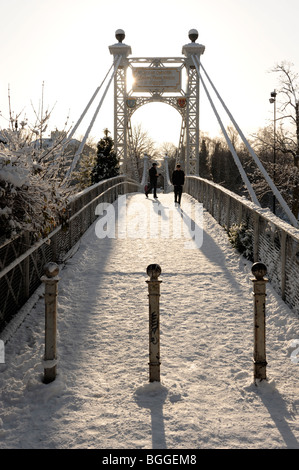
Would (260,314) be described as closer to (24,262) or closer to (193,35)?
(24,262)

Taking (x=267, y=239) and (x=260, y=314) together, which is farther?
(x=267, y=239)

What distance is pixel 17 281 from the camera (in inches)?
232

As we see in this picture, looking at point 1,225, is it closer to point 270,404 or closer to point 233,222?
point 270,404

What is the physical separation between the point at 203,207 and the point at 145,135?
64.3 m

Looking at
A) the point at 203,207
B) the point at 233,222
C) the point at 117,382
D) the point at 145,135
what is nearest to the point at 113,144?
the point at 203,207

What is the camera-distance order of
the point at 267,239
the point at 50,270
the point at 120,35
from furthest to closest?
the point at 120,35
the point at 267,239
the point at 50,270

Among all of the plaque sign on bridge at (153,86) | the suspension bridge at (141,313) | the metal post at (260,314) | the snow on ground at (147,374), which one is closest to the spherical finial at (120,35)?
the plaque sign on bridge at (153,86)

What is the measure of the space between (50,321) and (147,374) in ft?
3.36

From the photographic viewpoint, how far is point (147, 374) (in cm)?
471

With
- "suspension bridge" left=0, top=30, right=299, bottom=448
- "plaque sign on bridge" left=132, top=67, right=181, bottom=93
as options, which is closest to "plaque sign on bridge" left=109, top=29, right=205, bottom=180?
"plaque sign on bridge" left=132, top=67, right=181, bottom=93

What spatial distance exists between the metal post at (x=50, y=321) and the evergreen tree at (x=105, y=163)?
23.6m

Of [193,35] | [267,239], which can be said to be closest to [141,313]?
[267,239]

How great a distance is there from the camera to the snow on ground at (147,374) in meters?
3.68

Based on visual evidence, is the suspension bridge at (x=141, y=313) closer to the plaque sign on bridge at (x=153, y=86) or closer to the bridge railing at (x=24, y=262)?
the bridge railing at (x=24, y=262)
